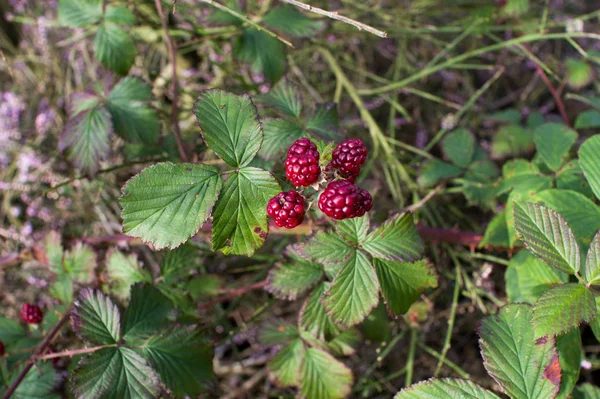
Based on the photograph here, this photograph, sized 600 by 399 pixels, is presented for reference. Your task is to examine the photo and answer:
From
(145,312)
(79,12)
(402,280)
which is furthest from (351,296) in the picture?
(79,12)

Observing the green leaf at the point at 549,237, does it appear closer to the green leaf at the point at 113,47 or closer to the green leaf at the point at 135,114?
the green leaf at the point at 135,114

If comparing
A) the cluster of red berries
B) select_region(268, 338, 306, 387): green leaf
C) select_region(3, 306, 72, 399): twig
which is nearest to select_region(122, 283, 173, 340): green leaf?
select_region(3, 306, 72, 399): twig

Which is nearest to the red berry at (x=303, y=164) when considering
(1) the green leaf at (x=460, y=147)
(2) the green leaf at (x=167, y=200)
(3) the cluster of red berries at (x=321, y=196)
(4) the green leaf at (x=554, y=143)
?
(3) the cluster of red berries at (x=321, y=196)

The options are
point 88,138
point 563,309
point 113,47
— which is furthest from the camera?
point 113,47

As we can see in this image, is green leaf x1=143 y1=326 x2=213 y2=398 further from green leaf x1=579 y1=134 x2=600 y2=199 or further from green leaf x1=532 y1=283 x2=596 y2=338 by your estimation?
green leaf x1=579 y1=134 x2=600 y2=199

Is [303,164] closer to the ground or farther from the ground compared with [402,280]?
farther from the ground

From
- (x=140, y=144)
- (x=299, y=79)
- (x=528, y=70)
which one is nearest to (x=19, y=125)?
(x=140, y=144)

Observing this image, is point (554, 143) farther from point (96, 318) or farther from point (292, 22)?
point (96, 318)

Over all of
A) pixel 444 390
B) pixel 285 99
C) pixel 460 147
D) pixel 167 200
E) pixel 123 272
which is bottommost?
pixel 123 272
